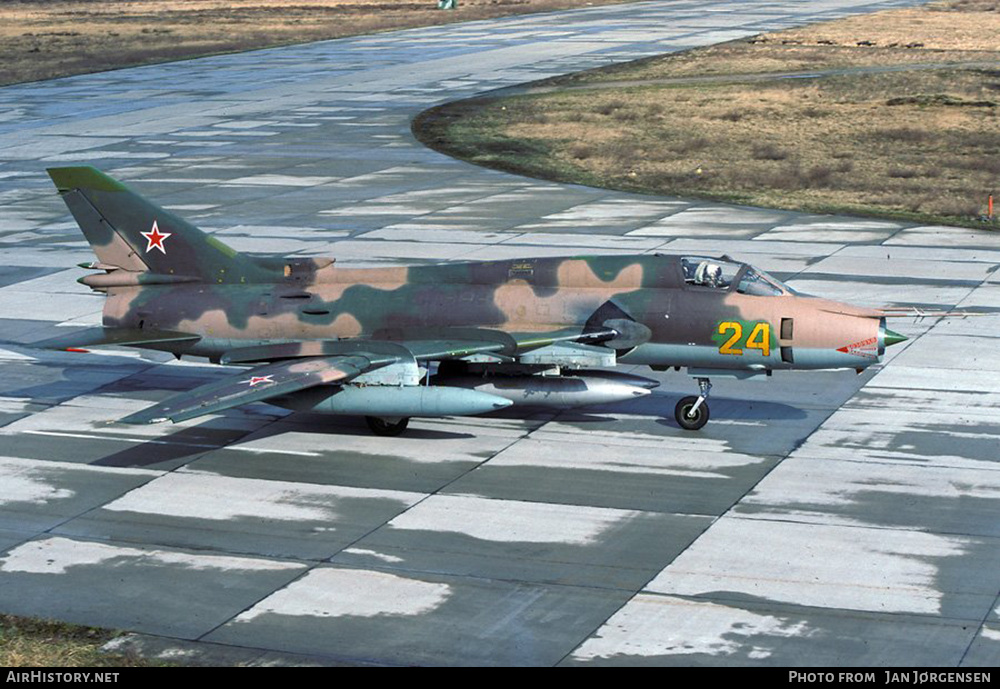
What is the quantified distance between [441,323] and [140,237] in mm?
5344

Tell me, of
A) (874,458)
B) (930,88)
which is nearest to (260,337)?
(874,458)

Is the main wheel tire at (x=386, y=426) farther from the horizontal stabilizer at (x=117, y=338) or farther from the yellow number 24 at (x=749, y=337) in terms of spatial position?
the yellow number 24 at (x=749, y=337)

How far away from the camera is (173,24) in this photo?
10881cm

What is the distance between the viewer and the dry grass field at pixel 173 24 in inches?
3499

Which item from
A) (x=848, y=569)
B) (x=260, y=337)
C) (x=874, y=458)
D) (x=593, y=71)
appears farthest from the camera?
(x=593, y=71)

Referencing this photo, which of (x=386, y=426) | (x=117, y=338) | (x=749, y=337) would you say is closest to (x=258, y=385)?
(x=386, y=426)

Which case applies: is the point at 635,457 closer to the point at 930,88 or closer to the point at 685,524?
the point at 685,524

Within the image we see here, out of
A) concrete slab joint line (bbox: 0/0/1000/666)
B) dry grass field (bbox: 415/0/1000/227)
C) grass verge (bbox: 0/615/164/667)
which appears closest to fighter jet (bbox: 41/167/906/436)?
concrete slab joint line (bbox: 0/0/1000/666)

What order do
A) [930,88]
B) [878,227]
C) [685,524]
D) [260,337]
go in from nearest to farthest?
1. [685,524]
2. [260,337]
3. [878,227]
4. [930,88]

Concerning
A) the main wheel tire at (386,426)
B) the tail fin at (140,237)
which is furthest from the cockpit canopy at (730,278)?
the tail fin at (140,237)

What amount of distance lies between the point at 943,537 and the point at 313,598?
25.9ft

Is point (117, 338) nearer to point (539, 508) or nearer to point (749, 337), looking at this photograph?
point (539, 508)

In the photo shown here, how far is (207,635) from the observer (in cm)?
1664

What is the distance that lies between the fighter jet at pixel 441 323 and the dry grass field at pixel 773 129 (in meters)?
20.2
